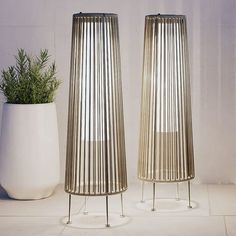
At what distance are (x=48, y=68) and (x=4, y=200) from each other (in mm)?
618

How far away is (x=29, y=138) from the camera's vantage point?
275cm

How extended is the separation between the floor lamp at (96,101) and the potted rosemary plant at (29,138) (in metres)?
0.32

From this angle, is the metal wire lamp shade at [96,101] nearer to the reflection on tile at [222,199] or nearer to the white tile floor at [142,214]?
the white tile floor at [142,214]

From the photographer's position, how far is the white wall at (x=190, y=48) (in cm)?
300

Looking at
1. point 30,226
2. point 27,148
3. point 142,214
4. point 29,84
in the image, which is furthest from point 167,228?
point 29,84

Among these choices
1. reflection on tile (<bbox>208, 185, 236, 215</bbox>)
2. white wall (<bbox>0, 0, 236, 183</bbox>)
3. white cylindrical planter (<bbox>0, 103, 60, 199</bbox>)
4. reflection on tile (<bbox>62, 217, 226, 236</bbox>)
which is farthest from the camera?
white wall (<bbox>0, 0, 236, 183</bbox>)

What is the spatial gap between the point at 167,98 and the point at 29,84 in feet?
1.84

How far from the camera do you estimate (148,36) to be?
2.63 meters

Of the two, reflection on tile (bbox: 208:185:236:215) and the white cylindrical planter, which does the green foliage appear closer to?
the white cylindrical planter

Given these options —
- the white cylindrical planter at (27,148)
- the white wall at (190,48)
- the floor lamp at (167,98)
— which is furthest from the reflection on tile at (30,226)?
the white wall at (190,48)

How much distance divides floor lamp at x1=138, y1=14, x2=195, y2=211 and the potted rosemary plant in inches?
15.4

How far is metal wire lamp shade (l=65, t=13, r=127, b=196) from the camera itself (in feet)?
7.89

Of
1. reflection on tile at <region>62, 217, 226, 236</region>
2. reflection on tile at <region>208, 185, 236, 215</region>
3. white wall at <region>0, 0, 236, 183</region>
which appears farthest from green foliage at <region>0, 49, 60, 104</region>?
reflection on tile at <region>208, 185, 236, 215</region>

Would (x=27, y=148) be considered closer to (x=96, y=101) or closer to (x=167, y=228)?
(x=96, y=101)
